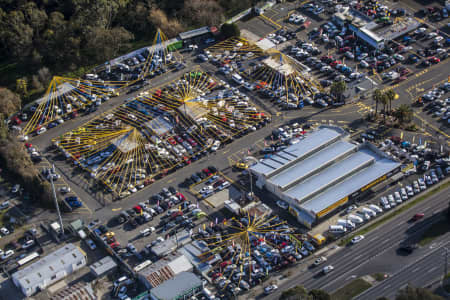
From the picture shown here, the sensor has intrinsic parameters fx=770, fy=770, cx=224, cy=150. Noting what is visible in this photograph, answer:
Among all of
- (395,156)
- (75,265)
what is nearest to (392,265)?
(395,156)

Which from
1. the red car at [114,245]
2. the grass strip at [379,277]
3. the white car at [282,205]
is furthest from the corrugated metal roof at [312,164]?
the red car at [114,245]

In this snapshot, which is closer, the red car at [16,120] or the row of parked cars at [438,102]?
the row of parked cars at [438,102]

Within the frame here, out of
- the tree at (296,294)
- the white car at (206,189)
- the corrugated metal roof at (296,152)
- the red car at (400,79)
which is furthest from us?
the red car at (400,79)

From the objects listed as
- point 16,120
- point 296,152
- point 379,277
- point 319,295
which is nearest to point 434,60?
point 296,152

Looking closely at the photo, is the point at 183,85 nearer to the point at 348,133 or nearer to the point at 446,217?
the point at 348,133

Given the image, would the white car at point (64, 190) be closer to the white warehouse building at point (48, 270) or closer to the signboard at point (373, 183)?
the white warehouse building at point (48, 270)

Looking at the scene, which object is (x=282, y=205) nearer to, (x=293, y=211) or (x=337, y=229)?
(x=293, y=211)

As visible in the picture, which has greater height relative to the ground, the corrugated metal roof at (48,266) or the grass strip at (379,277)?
the corrugated metal roof at (48,266)
